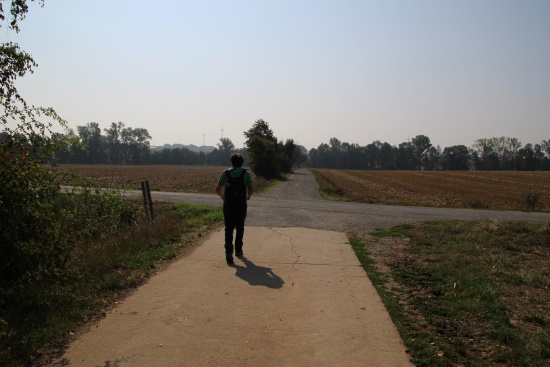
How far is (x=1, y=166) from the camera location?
4.32 metres

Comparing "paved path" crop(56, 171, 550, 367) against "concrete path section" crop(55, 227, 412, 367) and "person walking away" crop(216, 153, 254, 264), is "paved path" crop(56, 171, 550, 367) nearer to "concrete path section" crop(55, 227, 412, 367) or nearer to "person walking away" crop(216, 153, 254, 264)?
"concrete path section" crop(55, 227, 412, 367)

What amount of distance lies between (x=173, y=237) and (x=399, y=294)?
5.35 m

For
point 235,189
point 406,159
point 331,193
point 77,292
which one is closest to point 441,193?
point 331,193

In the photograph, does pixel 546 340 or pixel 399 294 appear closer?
pixel 546 340

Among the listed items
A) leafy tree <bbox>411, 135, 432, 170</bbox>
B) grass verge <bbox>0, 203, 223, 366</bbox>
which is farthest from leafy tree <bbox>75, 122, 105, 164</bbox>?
grass verge <bbox>0, 203, 223, 366</bbox>

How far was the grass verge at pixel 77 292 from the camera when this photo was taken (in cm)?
364

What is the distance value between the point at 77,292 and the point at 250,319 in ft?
7.26

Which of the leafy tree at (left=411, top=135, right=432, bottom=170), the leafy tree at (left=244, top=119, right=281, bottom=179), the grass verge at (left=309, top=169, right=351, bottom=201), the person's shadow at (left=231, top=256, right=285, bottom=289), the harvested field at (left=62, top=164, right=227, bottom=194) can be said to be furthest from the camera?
the leafy tree at (left=411, top=135, right=432, bottom=170)

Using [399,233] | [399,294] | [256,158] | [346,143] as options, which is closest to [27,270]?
[399,294]

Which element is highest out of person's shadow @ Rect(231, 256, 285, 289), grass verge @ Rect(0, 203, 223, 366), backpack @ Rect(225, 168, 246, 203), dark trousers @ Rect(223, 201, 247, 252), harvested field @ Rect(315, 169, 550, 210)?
backpack @ Rect(225, 168, 246, 203)

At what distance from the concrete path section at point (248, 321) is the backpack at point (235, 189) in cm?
106

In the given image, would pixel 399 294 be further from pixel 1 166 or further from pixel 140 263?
pixel 1 166

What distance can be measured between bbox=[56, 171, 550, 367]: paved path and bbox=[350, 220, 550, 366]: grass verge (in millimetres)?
361

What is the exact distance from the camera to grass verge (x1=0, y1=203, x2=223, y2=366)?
3.64m
